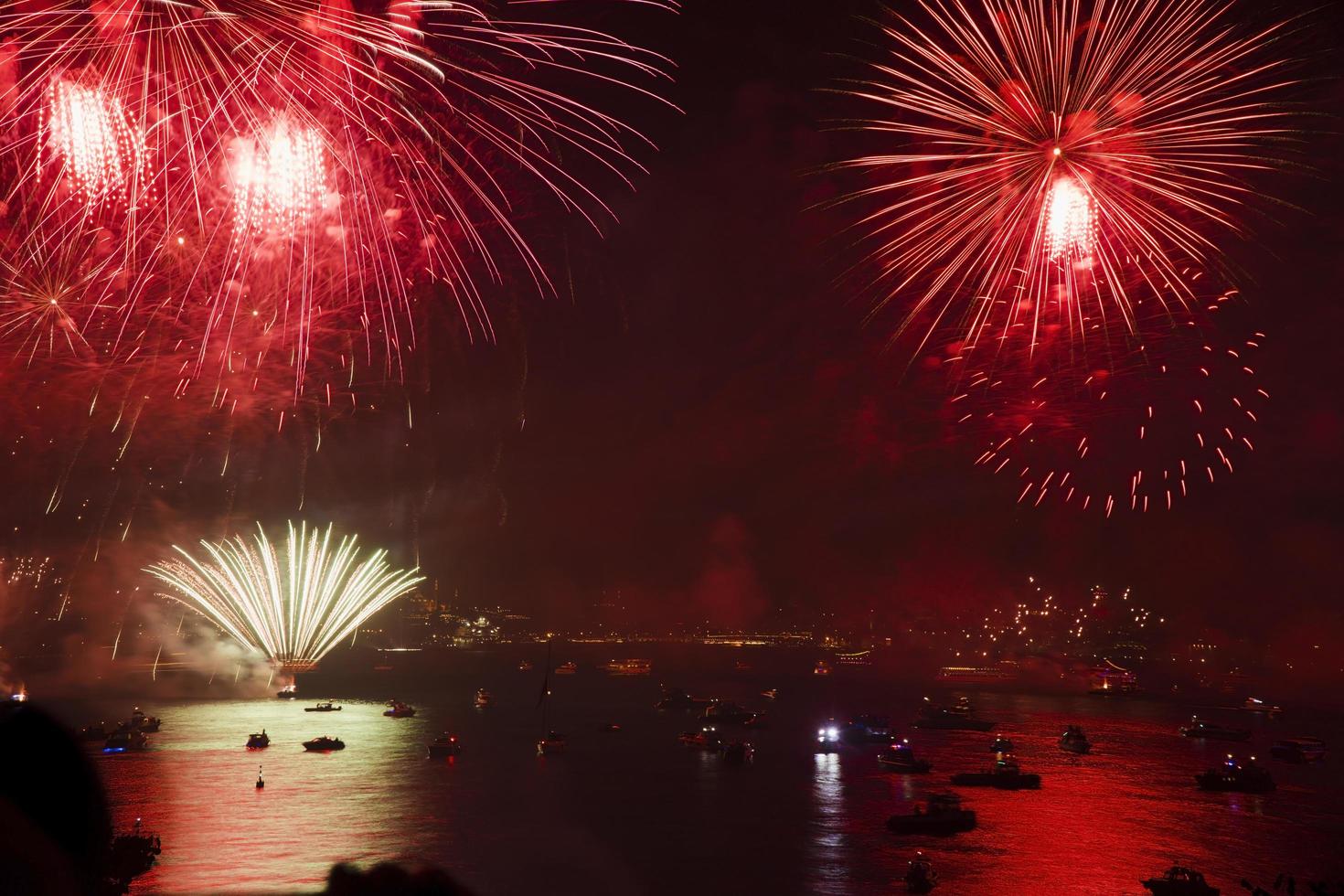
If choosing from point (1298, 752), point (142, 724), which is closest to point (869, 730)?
point (1298, 752)

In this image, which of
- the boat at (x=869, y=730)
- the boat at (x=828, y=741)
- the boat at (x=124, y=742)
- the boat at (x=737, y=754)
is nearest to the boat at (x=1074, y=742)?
the boat at (x=869, y=730)

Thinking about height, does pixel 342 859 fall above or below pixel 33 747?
below

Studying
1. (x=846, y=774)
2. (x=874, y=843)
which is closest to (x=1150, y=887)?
(x=874, y=843)

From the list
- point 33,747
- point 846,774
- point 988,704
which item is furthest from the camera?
point 988,704

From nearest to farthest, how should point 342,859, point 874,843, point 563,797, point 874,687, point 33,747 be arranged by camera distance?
point 33,747 → point 342,859 → point 874,843 → point 563,797 → point 874,687

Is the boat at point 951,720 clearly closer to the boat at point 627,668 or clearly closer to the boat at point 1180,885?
the boat at point 1180,885

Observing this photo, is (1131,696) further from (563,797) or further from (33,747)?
(33,747)
